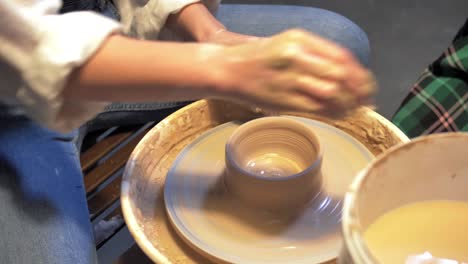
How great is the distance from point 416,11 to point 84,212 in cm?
189

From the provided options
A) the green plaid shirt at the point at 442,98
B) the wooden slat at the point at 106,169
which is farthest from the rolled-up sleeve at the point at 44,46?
the green plaid shirt at the point at 442,98

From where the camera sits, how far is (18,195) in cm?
94

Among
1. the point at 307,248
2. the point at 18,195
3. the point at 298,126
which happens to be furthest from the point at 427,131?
the point at 18,195

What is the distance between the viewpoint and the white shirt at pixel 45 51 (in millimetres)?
658

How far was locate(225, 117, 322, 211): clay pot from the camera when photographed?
2.84ft

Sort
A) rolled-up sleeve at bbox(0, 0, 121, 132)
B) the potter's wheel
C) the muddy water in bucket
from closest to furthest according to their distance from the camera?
the muddy water in bucket, rolled-up sleeve at bbox(0, 0, 121, 132), the potter's wheel

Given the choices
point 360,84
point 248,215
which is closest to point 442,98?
point 248,215

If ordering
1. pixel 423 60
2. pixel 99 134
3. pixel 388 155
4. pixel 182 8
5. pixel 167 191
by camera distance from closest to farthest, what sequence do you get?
pixel 388 155 < pixel 167 191 < pixel 182 8 < pixel 99 134 < pixel 423 60

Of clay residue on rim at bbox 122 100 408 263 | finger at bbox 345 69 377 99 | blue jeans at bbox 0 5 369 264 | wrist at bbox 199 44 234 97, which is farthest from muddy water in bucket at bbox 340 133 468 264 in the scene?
blue jeans at bbox 0 5 369 264

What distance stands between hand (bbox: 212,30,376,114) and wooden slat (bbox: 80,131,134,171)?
641mm

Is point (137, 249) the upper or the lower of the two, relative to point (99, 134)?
lower

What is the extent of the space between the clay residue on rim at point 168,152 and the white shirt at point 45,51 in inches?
8.9

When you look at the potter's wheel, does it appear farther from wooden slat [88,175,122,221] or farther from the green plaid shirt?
the green plaid shirt

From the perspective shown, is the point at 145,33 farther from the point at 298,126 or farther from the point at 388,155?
the point at 388,155
